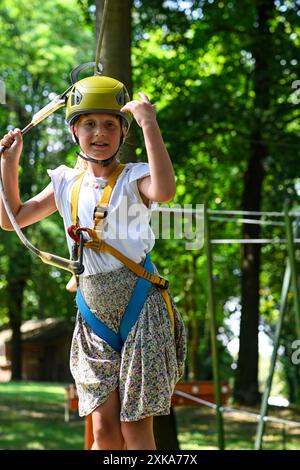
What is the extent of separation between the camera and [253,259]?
50.2 ft

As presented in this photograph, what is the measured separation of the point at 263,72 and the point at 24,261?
1285cm

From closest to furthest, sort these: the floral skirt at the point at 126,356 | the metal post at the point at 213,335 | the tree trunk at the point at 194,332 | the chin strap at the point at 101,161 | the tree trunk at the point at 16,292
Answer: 1. the floral skirt at the point at 126,356
2. the chin strap at the point at 101,161
3. the metal post at the point at 213,335
4. the tree trunk at the point at 16,292
5. the tree trunk at the point at 194,332

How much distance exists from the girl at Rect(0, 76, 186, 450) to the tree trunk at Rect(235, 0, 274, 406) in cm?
1128

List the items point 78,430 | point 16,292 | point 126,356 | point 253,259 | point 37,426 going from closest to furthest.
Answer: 1. point 126,356
2. point 78,430
3. point 37,426
4. point 253,259
5. point 16,292

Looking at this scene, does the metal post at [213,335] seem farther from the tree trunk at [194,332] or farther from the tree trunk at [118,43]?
the tree trunk at [194,332]

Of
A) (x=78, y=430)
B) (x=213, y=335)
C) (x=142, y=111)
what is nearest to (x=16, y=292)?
(x=78, y=430)

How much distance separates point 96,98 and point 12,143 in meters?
0.35

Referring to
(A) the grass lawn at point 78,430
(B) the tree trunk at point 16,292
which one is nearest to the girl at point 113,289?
(A) the grass lawn at point 78,430

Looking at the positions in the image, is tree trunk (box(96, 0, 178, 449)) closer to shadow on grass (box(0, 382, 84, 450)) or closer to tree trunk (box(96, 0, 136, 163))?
tree trunk (box(96, 0, 136, 163))

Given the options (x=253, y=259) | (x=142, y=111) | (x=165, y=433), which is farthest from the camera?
(x=253, y=259)

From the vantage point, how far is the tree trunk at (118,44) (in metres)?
5.89

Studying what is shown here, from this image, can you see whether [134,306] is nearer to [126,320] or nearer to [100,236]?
[126,320]

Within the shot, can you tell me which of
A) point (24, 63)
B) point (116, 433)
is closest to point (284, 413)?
point (116, 433)
